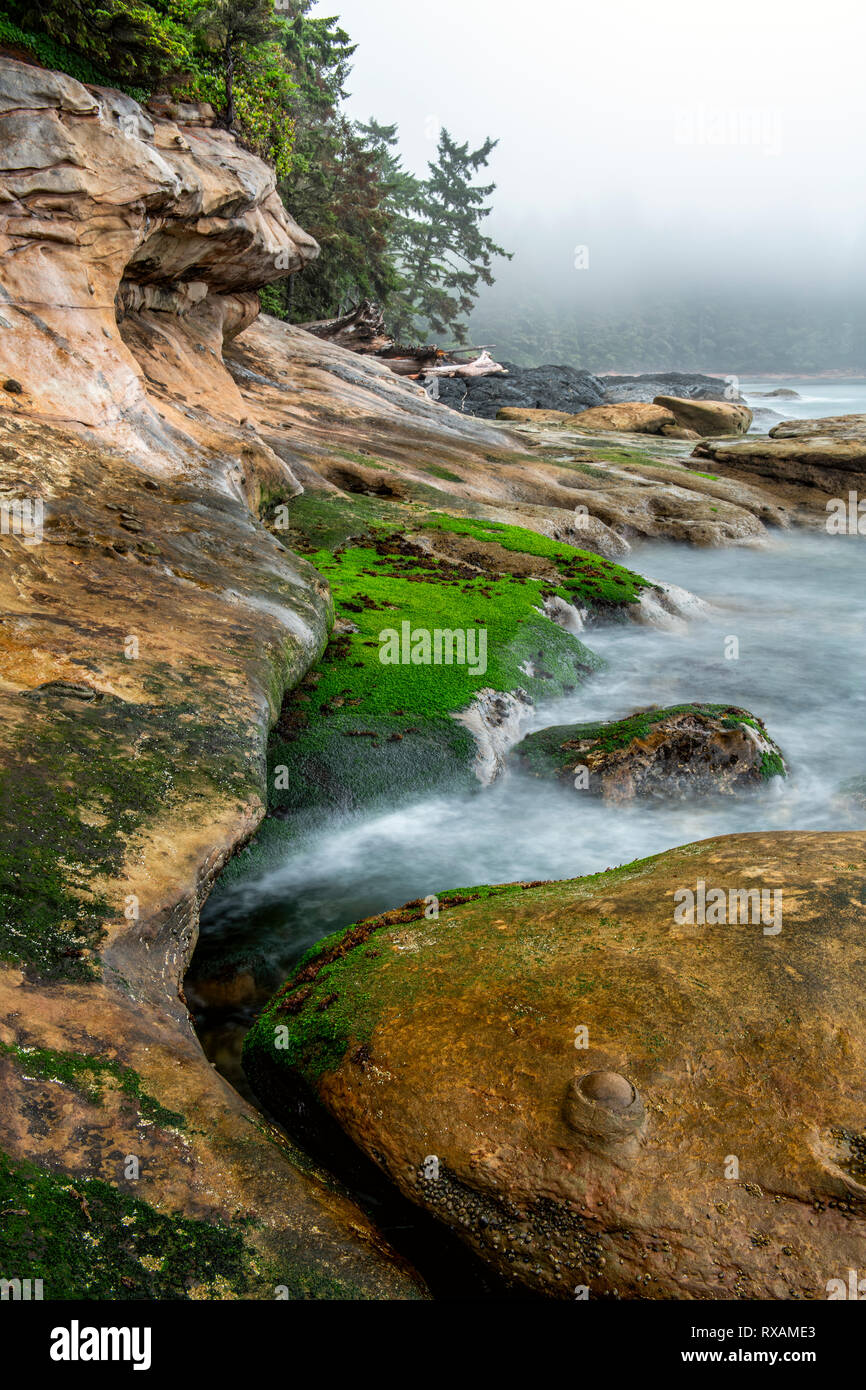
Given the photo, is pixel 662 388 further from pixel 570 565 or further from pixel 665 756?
pixel 665 756

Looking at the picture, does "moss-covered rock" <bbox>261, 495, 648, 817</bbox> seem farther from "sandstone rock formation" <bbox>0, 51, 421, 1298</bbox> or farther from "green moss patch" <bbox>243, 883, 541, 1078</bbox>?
"green moss patch" <bbox>243, 883, 541, 1078</bbox>

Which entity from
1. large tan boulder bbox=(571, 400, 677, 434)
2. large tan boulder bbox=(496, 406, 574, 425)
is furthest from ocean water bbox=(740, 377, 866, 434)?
large tan boulder bbox=(496, 406, 574, 425)

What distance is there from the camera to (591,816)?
947 centimetres

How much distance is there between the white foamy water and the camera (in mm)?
8055

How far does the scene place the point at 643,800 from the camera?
9.59 m

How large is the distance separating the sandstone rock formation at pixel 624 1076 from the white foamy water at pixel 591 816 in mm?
2349

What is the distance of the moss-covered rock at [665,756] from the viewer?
9.70m

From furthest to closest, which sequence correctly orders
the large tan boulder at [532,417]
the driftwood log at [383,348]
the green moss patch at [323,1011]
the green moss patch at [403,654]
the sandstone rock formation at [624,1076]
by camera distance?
the large tan boulder at [532,417] → the driftwood log at [383,348] → the green moss patch at [403,654] → the green moss patch at [323,1011] → the sandstone rock formation at [624,1076]

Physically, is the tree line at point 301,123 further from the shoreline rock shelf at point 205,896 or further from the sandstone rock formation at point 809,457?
the sandstone rock formation at point 809,457

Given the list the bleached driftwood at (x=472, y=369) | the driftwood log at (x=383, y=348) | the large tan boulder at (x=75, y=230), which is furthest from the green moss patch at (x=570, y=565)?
the bleached driftwood at (x=472, y=369)

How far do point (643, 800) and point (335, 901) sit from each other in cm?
354

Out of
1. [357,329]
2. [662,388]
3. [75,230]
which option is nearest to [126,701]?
[75,230]
